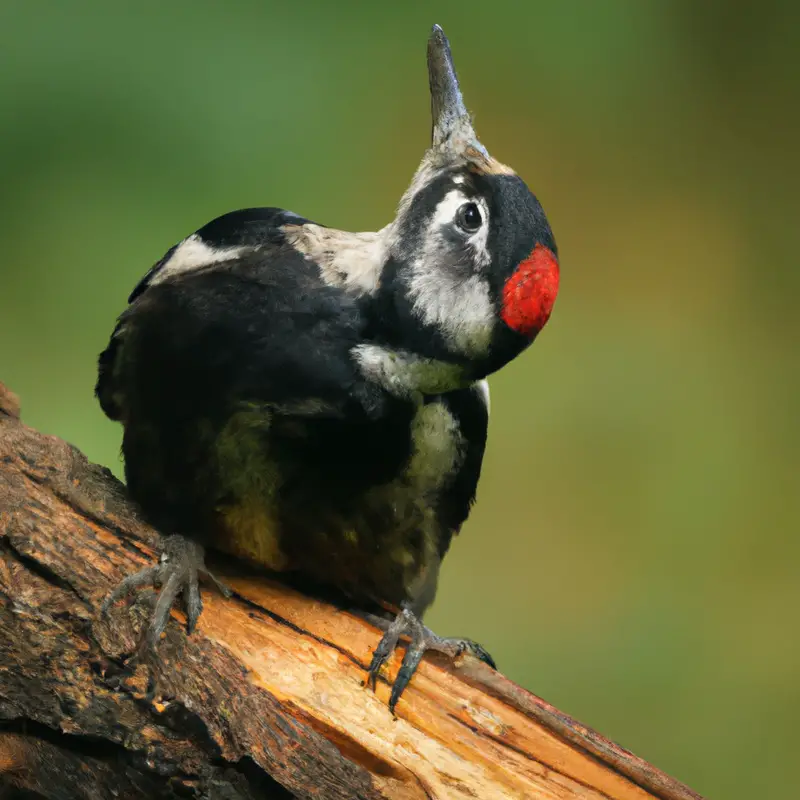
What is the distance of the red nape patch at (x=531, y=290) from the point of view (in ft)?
5.74

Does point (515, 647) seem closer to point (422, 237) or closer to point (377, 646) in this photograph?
point (377, 646)

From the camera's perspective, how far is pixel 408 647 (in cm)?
207

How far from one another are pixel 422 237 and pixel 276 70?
157cm

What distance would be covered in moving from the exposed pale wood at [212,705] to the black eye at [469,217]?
0.83 metres

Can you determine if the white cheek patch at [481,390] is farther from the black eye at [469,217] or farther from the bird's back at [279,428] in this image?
the black eye at [469,217]

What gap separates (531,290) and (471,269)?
0.37 ft

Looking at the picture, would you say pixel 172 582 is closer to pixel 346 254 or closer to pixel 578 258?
pixel 346 254

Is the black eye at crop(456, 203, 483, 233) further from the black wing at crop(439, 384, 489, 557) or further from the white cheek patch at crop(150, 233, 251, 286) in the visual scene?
the white cheek patch at crop(150, 233, 251, 286)

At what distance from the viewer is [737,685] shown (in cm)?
343

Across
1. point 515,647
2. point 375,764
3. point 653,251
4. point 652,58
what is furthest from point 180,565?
point 652,58

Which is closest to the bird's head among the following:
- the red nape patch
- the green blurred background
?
the red nape patch

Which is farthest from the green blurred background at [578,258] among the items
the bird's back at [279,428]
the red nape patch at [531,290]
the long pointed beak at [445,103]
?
the red nape patch at [531,290]

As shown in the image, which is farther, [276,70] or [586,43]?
[586,43]

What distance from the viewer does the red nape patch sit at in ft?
5.74
